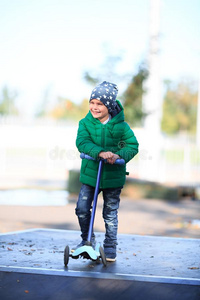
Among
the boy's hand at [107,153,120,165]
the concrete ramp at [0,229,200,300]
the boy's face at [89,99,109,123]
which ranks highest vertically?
the boy's face at [89,99,109,123]

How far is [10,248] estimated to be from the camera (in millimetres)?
5328

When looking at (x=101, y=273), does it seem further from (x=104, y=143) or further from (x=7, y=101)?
(x=7, y=101)

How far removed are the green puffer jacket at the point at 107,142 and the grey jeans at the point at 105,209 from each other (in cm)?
9

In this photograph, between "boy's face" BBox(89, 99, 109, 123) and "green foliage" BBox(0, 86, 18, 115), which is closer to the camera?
"boy's face" BBox(89, 99, 109, 123)

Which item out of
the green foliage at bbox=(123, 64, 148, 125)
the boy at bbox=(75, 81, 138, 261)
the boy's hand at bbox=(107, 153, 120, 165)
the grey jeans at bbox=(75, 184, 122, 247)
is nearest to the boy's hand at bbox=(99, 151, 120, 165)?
the boy's hand at bbox=(107, 153, 120, 165)

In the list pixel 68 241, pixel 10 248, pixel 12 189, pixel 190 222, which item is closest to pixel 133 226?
pixel 190 222

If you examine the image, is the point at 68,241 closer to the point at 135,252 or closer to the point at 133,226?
the point at 135,252

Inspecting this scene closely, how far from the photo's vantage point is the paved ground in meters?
8.39

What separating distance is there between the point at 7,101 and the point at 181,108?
Result: 93.6 feet

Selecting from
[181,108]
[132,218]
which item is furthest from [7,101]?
[132,218]

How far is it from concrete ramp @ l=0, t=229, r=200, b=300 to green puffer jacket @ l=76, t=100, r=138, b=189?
2.54ft

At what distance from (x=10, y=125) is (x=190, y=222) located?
15182 millimetres

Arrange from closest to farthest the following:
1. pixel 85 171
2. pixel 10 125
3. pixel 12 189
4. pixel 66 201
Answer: pixel 85 171, pixel 66 201, pixel 12 189, pixel 10 125

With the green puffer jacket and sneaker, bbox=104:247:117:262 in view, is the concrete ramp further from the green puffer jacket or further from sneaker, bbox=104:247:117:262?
the green puffer jacket
